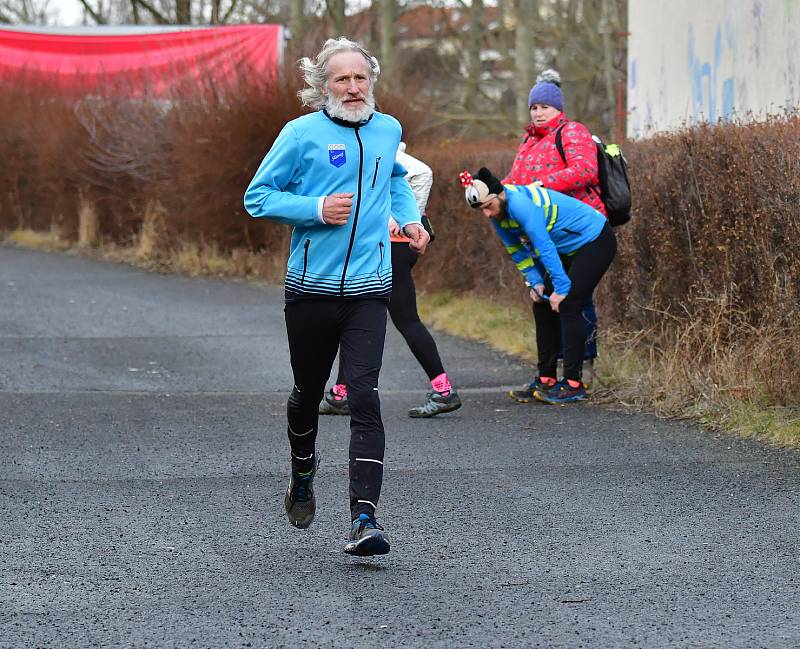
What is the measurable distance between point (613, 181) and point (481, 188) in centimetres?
97

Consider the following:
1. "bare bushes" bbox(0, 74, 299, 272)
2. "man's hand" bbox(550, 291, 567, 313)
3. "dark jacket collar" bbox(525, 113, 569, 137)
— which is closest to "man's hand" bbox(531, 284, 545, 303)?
"man's hand" bbox(550, 291, 567, 313)

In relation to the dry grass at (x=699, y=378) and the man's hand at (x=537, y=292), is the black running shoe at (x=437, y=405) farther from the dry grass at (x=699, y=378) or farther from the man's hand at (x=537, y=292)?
the dry grass at (x=699, y=378)

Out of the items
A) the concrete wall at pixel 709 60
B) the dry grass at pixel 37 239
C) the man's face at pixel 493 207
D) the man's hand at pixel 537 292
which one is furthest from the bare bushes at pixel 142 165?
the man's face at pixel 493 207

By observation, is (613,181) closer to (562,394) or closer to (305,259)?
(562,394)

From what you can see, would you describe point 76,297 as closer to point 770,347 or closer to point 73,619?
point 770,347

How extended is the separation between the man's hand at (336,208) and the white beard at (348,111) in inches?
12.0

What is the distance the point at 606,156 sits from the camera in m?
9.05

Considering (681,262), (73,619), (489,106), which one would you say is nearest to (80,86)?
(489,106)

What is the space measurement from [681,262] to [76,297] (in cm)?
808

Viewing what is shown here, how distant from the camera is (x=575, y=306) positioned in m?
9.11

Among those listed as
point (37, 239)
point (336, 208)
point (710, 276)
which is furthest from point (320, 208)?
point (37, 239)

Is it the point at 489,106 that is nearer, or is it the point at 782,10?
the point at 782,10

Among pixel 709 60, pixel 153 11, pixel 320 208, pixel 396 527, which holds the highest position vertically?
pixel 153 11

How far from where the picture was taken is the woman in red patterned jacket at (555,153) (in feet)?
29.5
